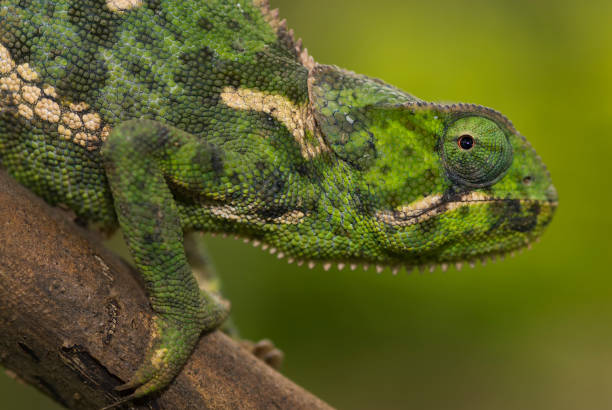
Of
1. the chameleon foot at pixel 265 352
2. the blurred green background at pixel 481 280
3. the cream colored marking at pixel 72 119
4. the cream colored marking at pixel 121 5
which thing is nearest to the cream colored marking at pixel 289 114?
the cream colored marking at pixel 121 5

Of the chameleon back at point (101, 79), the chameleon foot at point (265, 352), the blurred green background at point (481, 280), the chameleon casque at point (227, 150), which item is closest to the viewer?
the chameleon casque at point (227, 150)

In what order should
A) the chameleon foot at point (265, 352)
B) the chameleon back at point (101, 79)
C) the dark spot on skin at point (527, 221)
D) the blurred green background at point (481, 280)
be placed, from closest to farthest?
the chameleon back at point (101, 79) < the dark spot on skin at point (527, 221) < the chameleon foot at point (265, 352) < the blurred green background at point (481, 280)

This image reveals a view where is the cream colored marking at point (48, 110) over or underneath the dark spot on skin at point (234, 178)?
underneath

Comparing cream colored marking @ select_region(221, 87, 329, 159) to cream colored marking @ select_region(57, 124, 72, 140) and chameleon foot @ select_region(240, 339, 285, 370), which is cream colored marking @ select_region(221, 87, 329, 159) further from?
chameleon foot @ select_region(240, 339, 285, 370)

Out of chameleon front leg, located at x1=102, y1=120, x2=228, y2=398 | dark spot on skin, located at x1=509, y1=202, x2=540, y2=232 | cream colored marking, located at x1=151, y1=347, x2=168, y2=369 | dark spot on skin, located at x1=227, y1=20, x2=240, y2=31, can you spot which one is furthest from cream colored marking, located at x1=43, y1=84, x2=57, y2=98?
dark spot on skin, located at x1=509, y1=202, x2=540, y2=232

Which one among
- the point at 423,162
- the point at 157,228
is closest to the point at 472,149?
the point at 423,162

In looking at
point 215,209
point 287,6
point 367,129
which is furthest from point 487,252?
point 287,6

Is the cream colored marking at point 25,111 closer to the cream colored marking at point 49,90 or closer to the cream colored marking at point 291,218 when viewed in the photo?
the cream colored marking at point 49,90
